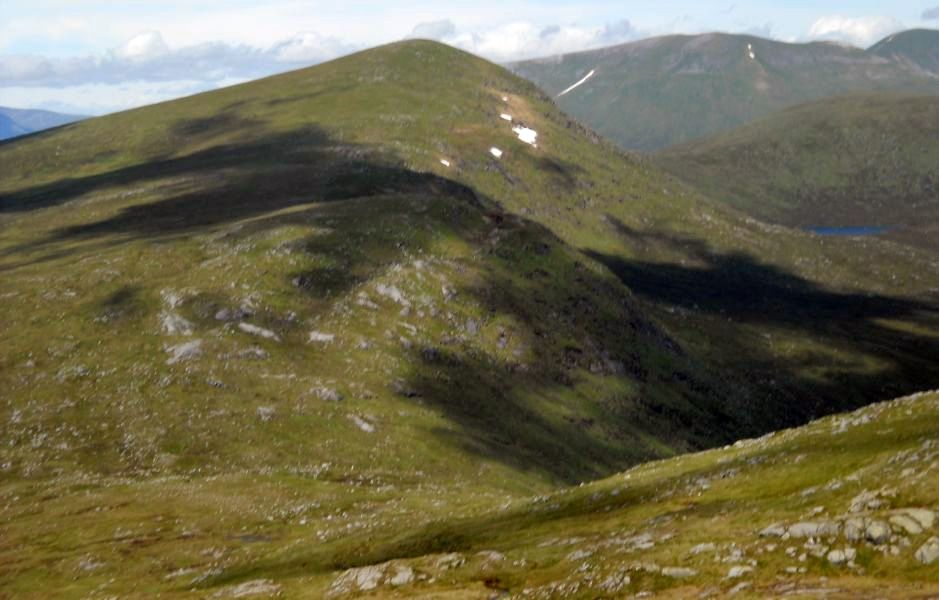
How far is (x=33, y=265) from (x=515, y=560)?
474 ft

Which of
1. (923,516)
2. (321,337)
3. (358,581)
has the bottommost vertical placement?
(321,337)

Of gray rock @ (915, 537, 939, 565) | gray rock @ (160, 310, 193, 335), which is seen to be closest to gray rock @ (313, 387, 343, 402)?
gray rock @ (160, 310, 193, 335)

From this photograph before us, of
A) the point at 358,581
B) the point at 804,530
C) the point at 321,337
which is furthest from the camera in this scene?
the point at 321,337

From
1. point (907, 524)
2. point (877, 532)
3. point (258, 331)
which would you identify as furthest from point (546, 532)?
point (258, 331)

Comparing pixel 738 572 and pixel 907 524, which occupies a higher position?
pixel 907 524

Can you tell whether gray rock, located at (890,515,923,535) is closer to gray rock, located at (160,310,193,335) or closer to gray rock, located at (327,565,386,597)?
gray rock, located at (327,565,386,597)

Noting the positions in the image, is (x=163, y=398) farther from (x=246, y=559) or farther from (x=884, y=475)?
(x=884, y=475)

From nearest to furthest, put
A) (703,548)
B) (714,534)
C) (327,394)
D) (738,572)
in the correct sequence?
(738,572) < (703,548) < (714,534) < (327,394)

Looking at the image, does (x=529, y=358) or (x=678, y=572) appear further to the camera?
(x=529, y=358)

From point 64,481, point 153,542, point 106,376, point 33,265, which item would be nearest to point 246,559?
point 153,542

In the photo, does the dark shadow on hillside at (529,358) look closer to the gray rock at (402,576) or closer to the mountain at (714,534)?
the mountain at (714,534)

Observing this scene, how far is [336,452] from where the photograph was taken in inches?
4397

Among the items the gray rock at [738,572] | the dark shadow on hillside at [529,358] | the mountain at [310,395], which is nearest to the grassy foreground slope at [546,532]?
the gray rock at [738,572]

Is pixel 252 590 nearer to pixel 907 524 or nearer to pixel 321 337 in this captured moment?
pixel 907 524
